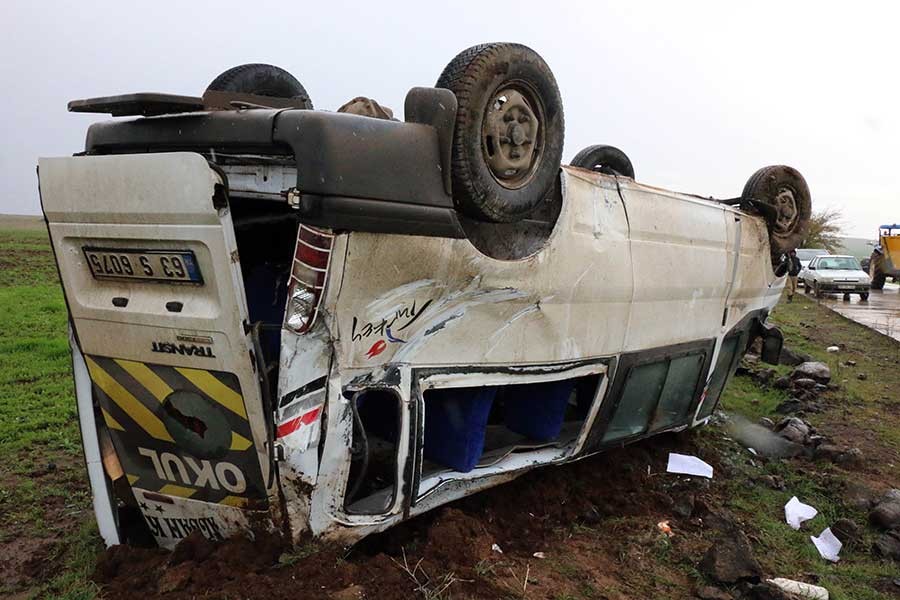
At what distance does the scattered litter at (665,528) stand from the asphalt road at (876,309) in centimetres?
1079

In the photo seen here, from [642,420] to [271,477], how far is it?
246 centimetres

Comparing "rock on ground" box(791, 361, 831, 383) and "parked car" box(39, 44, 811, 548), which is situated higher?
"parked car" box(39, 44, 811, 548)

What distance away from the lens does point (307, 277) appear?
2434 mm

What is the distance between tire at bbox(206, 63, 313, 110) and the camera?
3773mm

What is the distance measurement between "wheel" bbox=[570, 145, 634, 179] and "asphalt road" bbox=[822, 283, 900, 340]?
9.99 m

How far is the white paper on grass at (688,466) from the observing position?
480 centimetres

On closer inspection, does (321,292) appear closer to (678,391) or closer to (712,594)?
(712,594)

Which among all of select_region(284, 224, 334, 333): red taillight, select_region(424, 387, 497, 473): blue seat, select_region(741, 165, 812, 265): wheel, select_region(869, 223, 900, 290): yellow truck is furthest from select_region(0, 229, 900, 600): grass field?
select_region(869, 223, 900, 290): yellow truck

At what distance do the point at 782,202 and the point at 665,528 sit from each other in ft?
8.81

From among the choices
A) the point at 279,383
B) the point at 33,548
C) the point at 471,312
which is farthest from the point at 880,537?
the point at 33,548

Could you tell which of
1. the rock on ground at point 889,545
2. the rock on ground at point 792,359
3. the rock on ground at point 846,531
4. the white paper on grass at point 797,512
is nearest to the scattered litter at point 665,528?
the white paper on grass at point 797,512

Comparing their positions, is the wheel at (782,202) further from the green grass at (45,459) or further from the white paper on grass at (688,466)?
the green grass at (45,459)

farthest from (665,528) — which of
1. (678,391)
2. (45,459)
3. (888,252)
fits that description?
(888,252)

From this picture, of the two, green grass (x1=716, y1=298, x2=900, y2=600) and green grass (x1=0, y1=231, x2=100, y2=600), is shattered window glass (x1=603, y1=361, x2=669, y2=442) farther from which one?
green grass (x1=0, y1=231, x2=100, y2=600)
